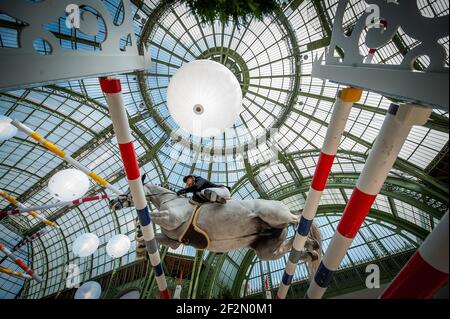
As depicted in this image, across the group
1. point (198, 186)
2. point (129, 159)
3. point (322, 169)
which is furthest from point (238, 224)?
point (129, 159)

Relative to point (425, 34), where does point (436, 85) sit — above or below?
below

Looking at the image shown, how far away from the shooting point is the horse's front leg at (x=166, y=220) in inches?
243

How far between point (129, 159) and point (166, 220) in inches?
75.2

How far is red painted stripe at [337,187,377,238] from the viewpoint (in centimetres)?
351

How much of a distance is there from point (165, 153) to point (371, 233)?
1586cm

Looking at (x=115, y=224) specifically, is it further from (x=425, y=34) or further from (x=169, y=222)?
(x=425, y=34)

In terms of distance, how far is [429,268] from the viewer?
2.07 metres

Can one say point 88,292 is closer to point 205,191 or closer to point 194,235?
point 194,235

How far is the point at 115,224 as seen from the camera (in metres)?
23.3

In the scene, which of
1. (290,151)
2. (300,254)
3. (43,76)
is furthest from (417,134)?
(43,76)

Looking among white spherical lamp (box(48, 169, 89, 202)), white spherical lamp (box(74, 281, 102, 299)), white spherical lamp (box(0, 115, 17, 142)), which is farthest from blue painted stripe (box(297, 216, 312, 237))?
white spherical lamp (box(74, 281, 102, 299))

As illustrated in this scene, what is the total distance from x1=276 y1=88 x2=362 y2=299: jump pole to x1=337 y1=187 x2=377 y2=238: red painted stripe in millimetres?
1560

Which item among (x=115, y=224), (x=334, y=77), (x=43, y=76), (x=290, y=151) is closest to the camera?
(x=43, y=76)

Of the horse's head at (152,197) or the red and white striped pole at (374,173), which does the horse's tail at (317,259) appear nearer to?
the red and white striped pole at (374,173)
